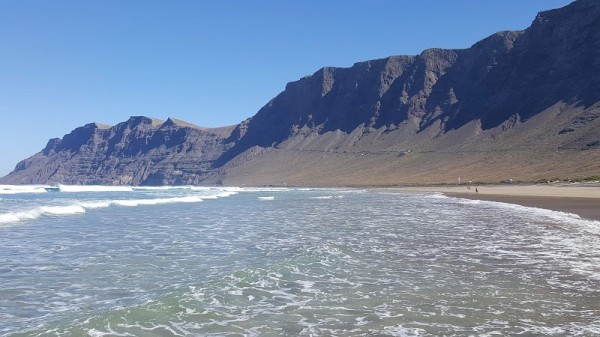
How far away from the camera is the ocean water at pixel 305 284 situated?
9203 millimetres

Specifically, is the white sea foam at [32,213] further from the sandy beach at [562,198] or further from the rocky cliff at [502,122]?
the rocky cliff at [502,122]

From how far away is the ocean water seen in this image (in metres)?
9.20

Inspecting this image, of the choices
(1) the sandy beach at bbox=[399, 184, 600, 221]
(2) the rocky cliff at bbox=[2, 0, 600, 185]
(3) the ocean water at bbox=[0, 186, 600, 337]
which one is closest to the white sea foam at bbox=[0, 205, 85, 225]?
(3) the ocean water at bbox=[0, 186, 600, 337]

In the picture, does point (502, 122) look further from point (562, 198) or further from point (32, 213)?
point (32, 213)

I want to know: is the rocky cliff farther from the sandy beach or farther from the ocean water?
the ocean water

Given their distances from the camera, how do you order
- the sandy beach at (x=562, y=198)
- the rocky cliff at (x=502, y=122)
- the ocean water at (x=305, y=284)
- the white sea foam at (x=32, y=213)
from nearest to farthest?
the ocean water at (x=305, y=284) → the white sea foam at (x=32, y=213) → the sandy beach at (x=562, y=198) → the rocky cliff at (x=502, y=122)

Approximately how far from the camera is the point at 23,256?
659 inches

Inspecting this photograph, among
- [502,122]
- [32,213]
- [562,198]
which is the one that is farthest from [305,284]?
[502,122]

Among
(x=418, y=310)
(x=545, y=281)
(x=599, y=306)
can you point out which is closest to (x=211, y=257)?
(x=418, y=310)

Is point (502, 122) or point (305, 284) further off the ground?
point (502, 122)

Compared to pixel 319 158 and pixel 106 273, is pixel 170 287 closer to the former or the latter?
pixel 106 273

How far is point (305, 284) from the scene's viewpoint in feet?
41.6

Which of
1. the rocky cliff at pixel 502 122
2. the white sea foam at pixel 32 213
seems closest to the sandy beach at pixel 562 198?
the white sea foam at pixel 32 213

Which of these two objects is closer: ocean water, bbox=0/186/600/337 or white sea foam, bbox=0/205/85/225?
ocean water, bbox=0/186/600/337
